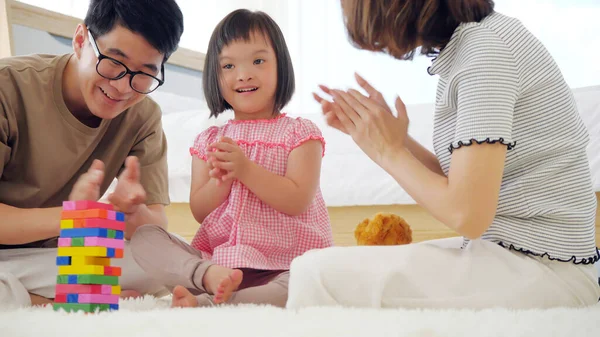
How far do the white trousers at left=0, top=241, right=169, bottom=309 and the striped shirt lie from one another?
0.80 m

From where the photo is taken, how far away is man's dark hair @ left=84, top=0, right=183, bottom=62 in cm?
122

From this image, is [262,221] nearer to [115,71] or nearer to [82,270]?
[115,71]

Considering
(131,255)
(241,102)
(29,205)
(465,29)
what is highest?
(465,29)

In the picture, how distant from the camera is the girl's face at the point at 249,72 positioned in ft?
4.71

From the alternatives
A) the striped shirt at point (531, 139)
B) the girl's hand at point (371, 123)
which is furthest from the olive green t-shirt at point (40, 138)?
A: the striped shirt at point (531, 139)

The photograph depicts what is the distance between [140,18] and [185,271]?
50 centimetres

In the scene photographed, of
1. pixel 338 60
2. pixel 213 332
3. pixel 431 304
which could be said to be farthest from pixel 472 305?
pixel 338 60

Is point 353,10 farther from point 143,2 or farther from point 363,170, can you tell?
point 363,170

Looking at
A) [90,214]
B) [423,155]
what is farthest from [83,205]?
[423,155]

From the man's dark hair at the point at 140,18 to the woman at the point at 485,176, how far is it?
16.4 inches

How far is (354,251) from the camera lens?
969 mm

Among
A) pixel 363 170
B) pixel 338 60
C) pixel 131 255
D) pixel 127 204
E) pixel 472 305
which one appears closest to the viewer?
pixel 472 305

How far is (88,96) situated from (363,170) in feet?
3.15

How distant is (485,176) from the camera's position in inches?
34.6
